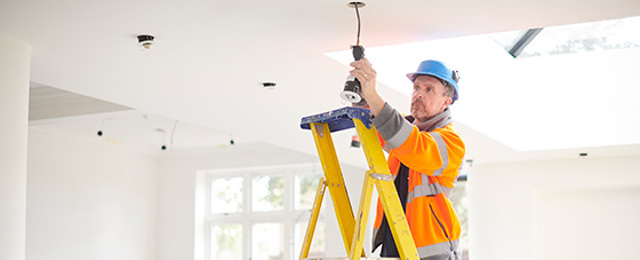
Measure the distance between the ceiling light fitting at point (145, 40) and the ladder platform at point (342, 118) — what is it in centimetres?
140

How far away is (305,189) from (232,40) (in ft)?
20.6

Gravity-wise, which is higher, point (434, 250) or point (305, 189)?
point (305, 189)

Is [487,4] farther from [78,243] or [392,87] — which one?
[78,243]

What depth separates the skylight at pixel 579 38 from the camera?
5.86 m

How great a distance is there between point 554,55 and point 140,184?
5879 millimetres

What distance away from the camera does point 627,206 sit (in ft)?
24.7

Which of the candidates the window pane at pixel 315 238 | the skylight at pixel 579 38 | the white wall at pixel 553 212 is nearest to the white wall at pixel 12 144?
the skylight at pixel 579 38

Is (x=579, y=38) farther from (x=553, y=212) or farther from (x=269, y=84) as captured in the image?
(x=269, y=84)

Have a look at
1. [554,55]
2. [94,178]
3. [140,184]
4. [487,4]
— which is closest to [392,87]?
[487,4]

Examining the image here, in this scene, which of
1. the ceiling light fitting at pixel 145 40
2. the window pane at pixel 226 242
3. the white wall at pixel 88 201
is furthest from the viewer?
the window pane at pixel 226 242

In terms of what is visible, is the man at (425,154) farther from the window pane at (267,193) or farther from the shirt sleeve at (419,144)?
the window pane at (267,193)

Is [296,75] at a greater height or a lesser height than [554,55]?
lesser

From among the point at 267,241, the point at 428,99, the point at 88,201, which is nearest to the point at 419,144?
the point at 428,99

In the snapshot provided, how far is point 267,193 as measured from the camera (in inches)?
399
